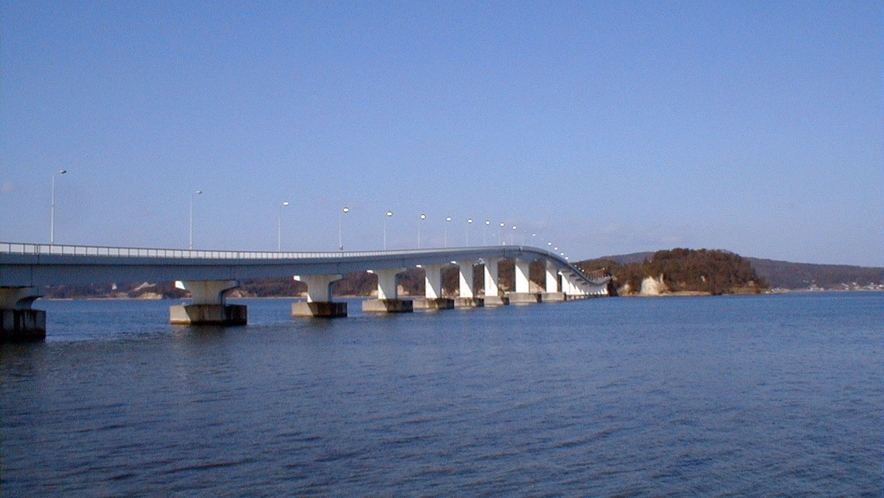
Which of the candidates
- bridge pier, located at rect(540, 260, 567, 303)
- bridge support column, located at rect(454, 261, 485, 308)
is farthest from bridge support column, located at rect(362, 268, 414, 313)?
bridge pier, located at rect(540, 260, 567, 303)

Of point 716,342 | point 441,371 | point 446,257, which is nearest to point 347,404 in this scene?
point 441,371

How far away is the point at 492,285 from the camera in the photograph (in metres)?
149

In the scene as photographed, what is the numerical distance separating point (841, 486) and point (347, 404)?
13.2 metres

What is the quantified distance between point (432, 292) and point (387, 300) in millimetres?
16547

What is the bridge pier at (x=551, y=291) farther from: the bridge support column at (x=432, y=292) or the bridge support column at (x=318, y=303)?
the bridge support column at (x=318, y=303)

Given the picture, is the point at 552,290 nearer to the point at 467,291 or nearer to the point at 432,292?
the point at 467,291

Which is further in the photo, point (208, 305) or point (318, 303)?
point (318, 303)

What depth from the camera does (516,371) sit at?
35188 mm

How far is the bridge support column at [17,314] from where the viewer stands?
54062mm

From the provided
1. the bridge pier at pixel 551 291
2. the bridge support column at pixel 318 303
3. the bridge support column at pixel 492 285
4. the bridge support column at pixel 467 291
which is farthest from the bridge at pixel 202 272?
the bridge pier at pixel 551 291

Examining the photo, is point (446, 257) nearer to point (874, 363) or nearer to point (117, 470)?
point (874, 363)

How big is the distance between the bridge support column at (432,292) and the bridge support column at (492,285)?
21.3m

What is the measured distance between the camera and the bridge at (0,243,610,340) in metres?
51.1

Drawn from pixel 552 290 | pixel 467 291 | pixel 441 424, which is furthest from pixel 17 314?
pixel 552 290
